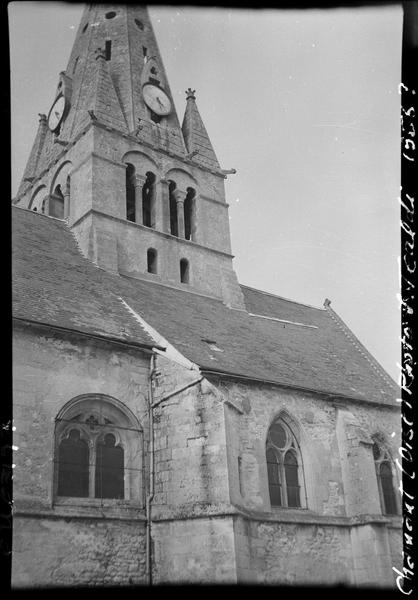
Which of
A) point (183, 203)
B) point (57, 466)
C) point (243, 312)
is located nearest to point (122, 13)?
point (183, 203)

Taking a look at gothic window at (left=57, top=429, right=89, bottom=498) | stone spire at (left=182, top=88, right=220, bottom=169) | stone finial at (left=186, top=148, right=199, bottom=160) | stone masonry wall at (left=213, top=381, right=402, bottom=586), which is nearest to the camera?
gothic window at (left=57, top=429, right=89, bottom=498)

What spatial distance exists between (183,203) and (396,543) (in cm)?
1308

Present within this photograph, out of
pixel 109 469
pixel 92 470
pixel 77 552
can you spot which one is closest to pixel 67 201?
pixel 109 469

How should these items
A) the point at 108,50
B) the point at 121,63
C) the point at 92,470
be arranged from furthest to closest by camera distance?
the point at 108,50, the point at 121,63, the point at 92,470

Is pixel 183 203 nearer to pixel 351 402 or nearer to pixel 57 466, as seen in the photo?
pixel 351 402

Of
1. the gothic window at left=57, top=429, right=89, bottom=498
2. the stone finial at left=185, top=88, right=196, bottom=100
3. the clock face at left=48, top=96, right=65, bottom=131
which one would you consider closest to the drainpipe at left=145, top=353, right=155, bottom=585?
the gothic window at left=57, top=429, right=89, bottom=498

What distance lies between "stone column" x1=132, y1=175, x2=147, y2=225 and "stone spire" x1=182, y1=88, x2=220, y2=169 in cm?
287

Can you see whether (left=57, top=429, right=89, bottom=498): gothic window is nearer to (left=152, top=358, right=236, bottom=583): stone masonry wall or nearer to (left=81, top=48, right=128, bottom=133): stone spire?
(left=152, top=358, right=236, bottom=583): stone masonry wall

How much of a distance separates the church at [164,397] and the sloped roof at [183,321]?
73mm

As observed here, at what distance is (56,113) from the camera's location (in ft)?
80.6

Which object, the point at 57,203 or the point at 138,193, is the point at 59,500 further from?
the point at 57,203

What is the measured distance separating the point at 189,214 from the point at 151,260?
3.11 metres

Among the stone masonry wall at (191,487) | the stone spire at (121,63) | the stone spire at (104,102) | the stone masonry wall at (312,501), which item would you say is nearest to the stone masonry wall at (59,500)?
the stone masonry wall at (191,487)

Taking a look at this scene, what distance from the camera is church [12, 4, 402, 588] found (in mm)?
12047
